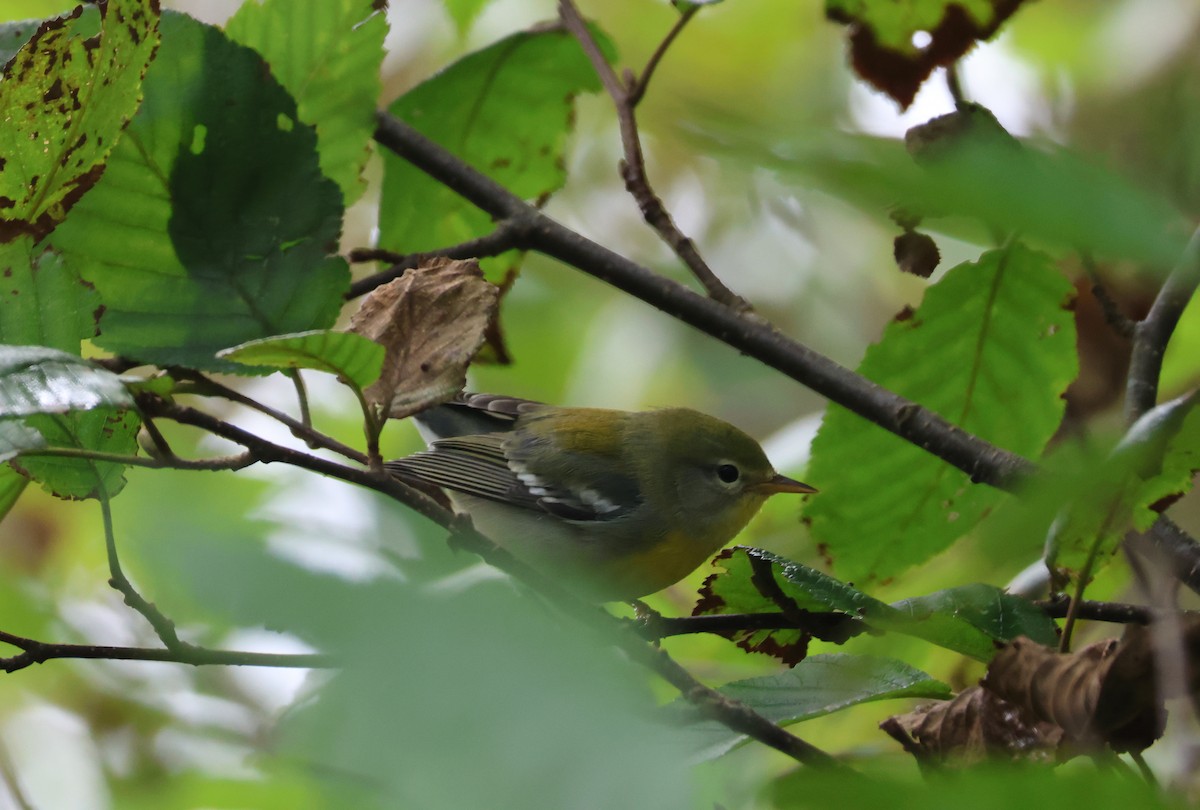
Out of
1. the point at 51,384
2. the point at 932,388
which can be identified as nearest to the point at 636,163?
the point at 932,388

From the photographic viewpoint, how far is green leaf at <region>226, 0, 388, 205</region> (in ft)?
4.58

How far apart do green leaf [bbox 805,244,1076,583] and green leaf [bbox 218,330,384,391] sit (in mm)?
818

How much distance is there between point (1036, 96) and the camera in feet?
11.3

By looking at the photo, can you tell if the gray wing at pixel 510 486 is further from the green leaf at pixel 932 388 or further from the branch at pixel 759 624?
the branch at pixel 759 624

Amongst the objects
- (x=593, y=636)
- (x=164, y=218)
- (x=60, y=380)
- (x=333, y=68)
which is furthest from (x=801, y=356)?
(x=593, y=636)

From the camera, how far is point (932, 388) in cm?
178

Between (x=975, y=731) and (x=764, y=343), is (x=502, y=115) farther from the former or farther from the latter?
(x=975, y=731)

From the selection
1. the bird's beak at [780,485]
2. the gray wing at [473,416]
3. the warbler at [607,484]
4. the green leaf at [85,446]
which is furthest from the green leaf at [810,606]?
the gray wing at [473,416]

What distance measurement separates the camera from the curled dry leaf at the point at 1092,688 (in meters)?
0.92

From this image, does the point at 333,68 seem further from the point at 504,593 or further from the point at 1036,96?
the point at 1036,96

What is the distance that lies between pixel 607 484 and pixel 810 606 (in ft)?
6.30

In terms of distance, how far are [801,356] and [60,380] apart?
0.99m

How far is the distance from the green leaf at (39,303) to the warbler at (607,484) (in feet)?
5.71

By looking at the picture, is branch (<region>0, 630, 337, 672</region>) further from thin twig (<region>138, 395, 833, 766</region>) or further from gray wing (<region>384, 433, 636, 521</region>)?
gray wing (<region>384, 433, 636, 521</region>)
